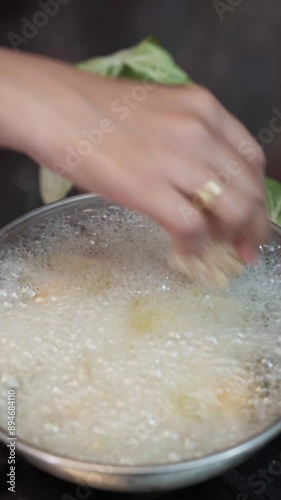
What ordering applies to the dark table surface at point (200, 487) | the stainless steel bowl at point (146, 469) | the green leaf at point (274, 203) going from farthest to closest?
1. the green leaf at point (274, 203)
2. the dark table surface at point (200, 487)
3. the stainless steel bowl at point (146, 469)

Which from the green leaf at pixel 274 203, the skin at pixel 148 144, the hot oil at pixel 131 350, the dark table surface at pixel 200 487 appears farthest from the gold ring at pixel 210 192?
the green leaf at pixel 274 203

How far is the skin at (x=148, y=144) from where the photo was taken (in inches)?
18.7

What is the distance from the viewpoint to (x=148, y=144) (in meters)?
0.49

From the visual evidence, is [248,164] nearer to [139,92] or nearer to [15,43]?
[139,92]

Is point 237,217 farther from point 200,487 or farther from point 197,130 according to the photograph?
point 200,487

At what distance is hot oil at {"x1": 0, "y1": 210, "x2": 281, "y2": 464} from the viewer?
49cm

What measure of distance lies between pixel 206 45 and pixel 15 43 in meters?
0.32

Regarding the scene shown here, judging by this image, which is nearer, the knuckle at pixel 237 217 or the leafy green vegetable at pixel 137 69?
the knuckle at pixel 237 217

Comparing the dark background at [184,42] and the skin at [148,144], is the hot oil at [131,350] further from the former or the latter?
the dark background at [184,42]

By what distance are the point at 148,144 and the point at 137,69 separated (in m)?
0.62

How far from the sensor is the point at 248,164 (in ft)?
1.71

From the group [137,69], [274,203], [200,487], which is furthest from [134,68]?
[200,487]

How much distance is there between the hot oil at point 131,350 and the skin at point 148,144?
3.3 inches

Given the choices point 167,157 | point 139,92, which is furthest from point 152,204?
point 139,92
